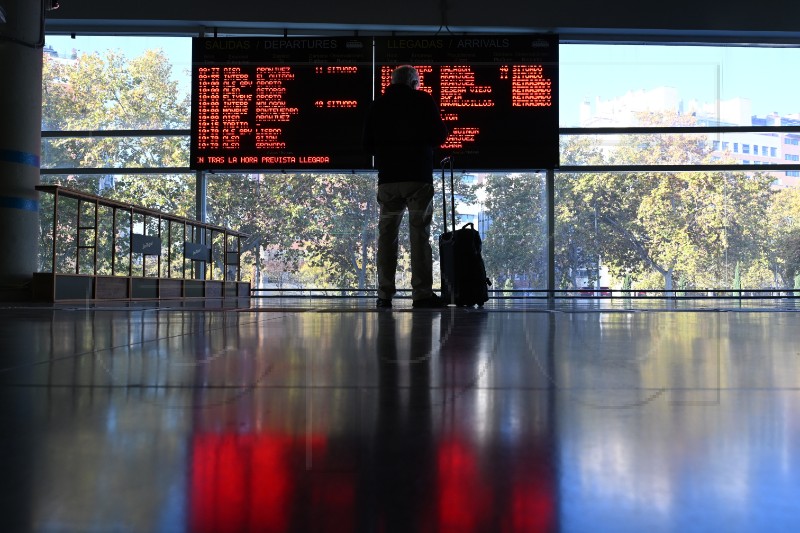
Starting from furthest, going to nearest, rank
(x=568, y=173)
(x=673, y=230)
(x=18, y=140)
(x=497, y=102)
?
(x=673, y=230), (x=568, y=173), (x=497, y=102), (x=18, y=140)

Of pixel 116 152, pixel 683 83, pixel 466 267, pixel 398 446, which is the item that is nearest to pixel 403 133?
pixel 466 267

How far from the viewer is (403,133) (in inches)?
135

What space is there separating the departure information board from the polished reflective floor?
20.6 feet

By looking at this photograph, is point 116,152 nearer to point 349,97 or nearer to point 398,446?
point 349,97

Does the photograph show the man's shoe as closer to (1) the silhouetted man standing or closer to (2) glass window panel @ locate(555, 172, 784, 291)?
(1) the silhouetted man standing

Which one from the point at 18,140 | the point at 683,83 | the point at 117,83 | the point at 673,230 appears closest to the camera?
the point at 18,140

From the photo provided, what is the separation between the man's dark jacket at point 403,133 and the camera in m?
3.43

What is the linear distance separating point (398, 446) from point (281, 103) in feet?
23.3

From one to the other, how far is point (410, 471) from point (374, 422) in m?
0.16

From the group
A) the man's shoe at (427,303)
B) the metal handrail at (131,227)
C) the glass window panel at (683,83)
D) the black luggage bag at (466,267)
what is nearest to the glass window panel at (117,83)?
the metal handrail at (131,227)

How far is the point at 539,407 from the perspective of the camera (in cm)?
66

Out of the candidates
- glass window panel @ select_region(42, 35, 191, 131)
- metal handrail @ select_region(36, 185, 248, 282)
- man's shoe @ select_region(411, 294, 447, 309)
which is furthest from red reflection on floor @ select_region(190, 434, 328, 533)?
glass window panel @ select_region(42, 35, 191, 131)

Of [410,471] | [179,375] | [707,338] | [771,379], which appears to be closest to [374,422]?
[410,471]

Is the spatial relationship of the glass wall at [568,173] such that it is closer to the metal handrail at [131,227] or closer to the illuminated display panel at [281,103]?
the metal handrail at [131,227]
